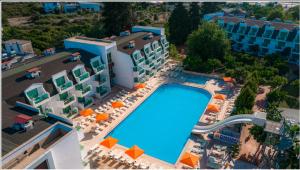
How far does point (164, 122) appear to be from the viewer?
32.4 meters

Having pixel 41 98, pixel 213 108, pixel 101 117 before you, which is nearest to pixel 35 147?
pixel 41 98

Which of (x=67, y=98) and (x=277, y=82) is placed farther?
(x=277, y=82)

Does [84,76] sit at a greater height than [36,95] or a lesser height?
greater

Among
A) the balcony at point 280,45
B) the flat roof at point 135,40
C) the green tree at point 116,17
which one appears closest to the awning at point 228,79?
the flat roof at point 135,40

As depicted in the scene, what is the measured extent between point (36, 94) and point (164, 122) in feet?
53.7

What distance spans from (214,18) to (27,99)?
47.5 m

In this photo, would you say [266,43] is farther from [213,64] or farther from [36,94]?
[36,94]

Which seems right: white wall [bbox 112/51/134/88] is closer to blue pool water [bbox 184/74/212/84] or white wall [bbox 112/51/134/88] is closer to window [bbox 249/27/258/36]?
blue pool water [bbox 184/74/212/84]

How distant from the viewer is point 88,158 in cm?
2558

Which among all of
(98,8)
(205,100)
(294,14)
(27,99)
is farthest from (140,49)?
(98,8)

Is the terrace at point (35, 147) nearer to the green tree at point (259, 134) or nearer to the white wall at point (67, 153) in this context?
the white wall at point (67, 153)

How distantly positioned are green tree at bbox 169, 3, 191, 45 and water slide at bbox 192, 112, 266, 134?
3426cm

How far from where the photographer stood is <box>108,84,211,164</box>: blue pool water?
28.0m

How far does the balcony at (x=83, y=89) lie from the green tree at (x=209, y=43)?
22.9 metres
